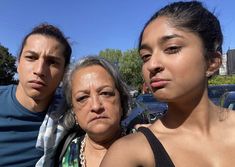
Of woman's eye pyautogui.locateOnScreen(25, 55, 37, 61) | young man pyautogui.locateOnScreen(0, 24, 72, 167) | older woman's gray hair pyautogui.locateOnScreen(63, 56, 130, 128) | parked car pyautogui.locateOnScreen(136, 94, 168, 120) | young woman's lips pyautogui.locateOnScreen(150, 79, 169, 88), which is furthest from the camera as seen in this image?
parked car pyautogui.locateOnScreen(136, 94, 168, 120)

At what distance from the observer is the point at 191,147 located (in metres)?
1.70

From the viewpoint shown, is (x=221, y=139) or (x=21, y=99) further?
(x=21, y=99)

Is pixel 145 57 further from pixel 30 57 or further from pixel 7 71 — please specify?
pixel 7 71

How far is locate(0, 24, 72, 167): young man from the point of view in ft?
8.27

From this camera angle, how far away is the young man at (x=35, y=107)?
2.52 meters

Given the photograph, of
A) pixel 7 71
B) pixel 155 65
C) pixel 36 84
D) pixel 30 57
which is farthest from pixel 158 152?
pixel 7 71

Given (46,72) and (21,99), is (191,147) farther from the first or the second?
(21,99)

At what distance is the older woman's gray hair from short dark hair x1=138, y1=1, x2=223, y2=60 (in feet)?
1.90

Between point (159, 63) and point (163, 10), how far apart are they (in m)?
0.30

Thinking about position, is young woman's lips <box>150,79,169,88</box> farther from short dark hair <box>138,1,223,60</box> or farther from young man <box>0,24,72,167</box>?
young man <box>0,24,72,167</box>

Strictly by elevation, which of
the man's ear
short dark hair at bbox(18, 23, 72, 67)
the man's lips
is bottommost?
the man's lips

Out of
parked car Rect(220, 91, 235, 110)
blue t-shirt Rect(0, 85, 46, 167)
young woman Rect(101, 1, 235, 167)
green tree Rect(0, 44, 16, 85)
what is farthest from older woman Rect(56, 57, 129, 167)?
green tree Rect(0, 44, 16, 85)

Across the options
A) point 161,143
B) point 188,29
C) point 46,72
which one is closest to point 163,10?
point 188,29

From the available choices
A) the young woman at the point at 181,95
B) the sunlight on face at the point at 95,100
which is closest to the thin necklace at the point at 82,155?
the sunlight on face at the point at 95,100
